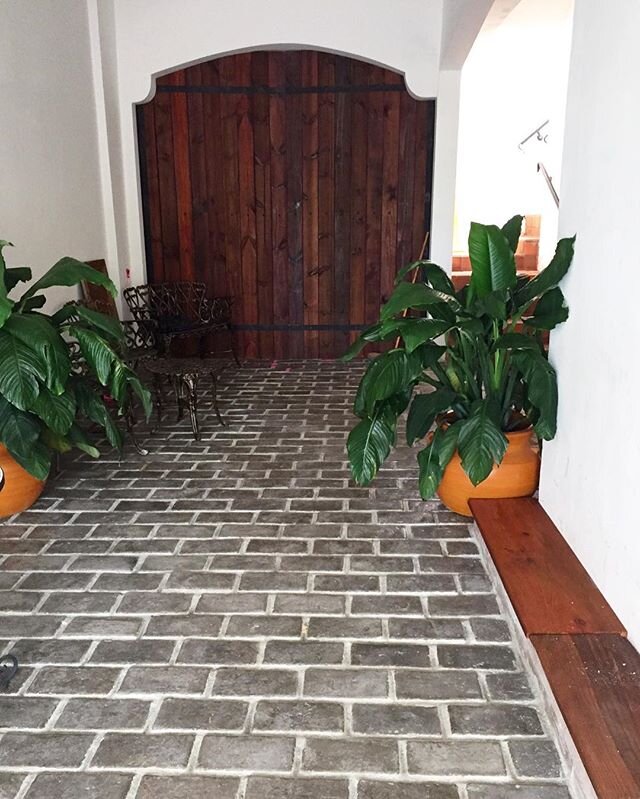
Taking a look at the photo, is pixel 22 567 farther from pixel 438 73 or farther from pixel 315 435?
pixel 438 73

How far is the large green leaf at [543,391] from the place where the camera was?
2.59 metres

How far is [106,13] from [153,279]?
6.80ft

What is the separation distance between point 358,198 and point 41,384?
3.67 metres

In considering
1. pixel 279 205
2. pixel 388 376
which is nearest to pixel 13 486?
pixel 388 376

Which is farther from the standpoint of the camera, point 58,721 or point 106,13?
point 106,13

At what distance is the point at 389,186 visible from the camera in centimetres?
586

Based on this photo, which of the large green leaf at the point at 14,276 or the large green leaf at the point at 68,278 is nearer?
the large green leaf at the point at 68,278

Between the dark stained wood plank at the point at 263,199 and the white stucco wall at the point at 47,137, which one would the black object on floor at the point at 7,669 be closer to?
the white stucco wall at the point at 47,137

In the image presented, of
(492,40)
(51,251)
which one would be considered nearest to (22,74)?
(51,251)

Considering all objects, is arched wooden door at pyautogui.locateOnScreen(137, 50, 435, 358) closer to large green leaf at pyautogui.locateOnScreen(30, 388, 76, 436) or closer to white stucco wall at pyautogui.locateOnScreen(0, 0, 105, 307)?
white stucco wall at pyautogui.locateOnScreen(0, 0, 105, 307)

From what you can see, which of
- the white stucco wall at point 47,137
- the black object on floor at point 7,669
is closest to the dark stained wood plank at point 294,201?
the white stucco wall at point 47,137

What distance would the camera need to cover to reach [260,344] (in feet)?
20.6

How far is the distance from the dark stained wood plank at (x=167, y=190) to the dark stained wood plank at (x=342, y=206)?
139cm

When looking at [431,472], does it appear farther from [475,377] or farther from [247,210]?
[247,210]
